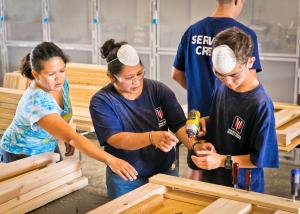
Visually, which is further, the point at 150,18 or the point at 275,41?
the point at 150,18

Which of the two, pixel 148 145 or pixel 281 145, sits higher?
pixel 148 145

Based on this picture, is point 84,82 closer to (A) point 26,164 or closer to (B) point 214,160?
(A) point 26,164

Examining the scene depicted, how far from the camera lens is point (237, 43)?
8.08ft

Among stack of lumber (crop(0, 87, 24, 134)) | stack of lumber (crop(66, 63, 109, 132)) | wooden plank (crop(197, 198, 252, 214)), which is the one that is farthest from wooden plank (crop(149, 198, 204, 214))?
stack of lumber (crop(0, 87, 24, 134))

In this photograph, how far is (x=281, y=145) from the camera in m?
Answer: 4.30

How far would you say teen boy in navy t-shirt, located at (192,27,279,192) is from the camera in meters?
2.46

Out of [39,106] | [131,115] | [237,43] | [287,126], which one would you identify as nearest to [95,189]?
[131,115]

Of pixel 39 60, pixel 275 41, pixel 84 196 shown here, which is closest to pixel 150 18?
pixel 275 41

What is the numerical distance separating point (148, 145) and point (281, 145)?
190cm

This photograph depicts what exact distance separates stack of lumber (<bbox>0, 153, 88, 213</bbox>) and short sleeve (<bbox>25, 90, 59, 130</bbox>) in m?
0.26

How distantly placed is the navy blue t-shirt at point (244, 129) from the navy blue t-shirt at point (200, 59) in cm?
94

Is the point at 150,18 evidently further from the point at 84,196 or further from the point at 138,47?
the point at 84,196

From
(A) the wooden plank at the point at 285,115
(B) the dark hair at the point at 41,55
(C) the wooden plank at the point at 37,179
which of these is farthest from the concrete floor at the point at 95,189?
(A) the wooden plank at the point at 285,115

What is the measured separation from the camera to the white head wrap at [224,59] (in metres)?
2.42
